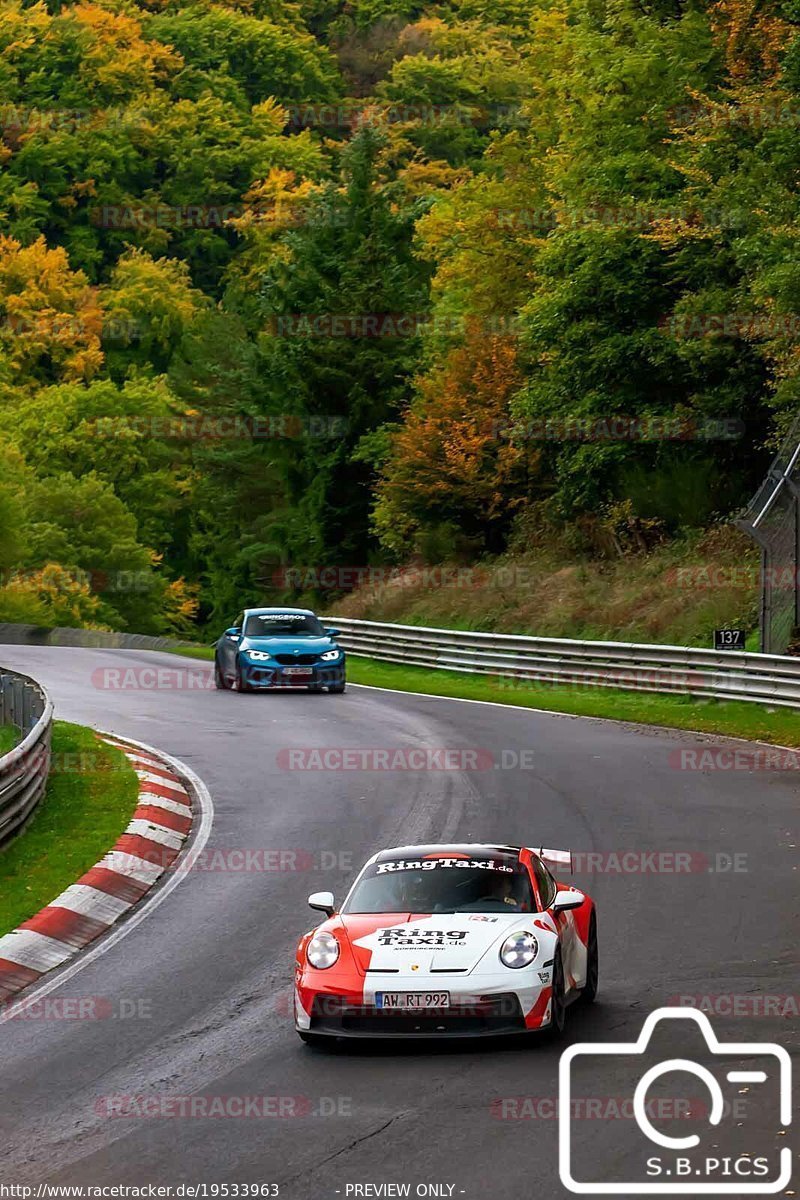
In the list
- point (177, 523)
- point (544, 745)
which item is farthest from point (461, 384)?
point (177, 523)

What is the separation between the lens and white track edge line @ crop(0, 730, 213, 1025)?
481 inches

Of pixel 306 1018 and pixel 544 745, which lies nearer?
pixel 306 1018

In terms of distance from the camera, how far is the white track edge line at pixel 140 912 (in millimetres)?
12211

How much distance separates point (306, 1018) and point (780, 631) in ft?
71.7

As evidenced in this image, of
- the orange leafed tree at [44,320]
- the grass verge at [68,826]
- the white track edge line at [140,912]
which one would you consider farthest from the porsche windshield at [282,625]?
the orange leafed tree at [44,320]

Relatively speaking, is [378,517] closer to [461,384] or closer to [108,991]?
[461,384]

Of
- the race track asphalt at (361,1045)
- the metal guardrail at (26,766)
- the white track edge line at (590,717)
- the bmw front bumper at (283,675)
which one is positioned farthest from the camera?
the bmw front bumper at (283,675)

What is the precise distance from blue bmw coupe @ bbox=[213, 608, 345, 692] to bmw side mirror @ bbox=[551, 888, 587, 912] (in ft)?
75.5

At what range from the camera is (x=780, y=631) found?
31.1 metres

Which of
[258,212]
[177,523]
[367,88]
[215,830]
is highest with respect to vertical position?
[367,88]

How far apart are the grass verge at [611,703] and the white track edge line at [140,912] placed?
8720 millimetres

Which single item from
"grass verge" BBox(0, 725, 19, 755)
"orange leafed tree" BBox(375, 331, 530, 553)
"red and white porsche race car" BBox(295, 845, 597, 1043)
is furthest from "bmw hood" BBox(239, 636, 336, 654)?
"red and white porsche race car" BBox(295, 845, 597, 1043)

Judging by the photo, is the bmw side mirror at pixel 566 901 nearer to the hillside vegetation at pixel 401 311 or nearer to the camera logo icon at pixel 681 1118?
the camera logo icon at pixel 681 1118

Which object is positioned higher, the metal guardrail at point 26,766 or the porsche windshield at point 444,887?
the porsche windshield at point 444,887
